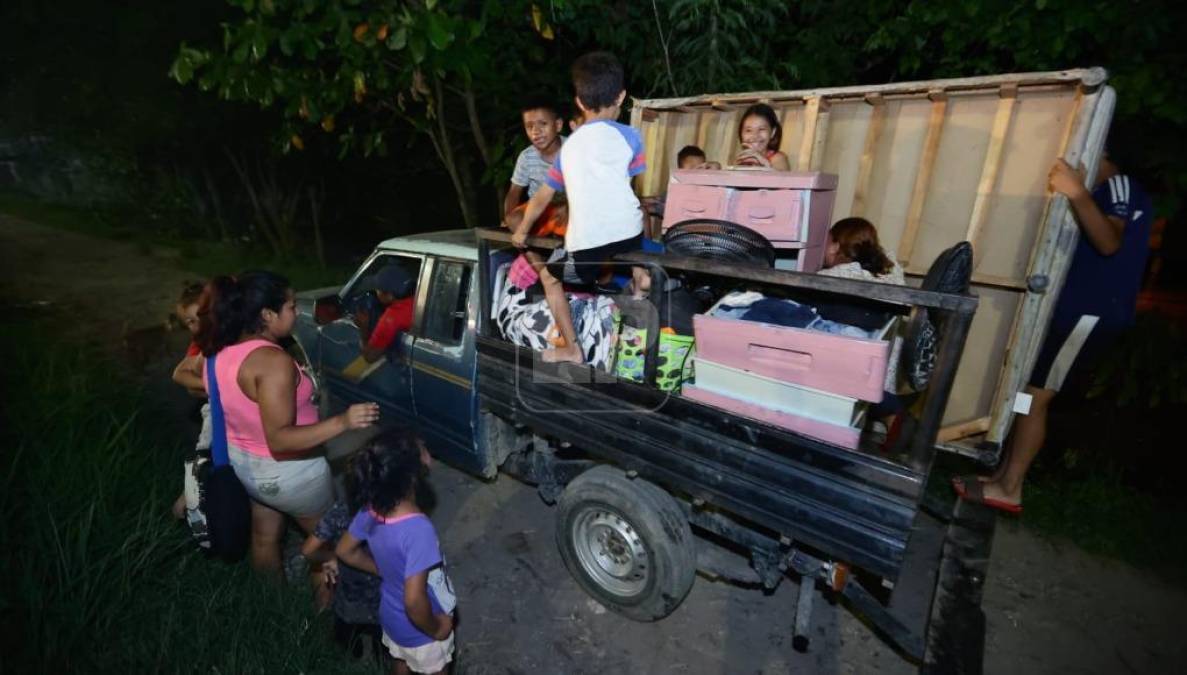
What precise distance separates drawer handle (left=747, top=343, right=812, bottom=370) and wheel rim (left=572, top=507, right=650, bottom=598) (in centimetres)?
118

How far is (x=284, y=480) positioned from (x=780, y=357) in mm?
2380

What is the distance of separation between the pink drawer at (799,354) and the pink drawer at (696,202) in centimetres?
79

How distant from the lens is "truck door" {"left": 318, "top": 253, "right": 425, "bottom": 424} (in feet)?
13.4

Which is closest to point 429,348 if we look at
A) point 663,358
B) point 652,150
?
point 663,358

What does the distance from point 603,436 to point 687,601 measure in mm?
1276

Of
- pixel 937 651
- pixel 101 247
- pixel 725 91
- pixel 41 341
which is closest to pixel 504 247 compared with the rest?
pixel 937 651

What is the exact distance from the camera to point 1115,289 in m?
3.30

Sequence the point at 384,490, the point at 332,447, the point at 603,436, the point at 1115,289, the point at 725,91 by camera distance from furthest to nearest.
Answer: the point at 725,91 < the point at 332,447 < the point at 1115,289 < the point at 603,436 < the point at 384,490

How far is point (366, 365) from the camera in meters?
4.31

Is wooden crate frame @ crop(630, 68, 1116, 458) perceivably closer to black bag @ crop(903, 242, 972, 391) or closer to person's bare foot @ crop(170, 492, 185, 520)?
black bag @ crop(903, 242, 972, 391)

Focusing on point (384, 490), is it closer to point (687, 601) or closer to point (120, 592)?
point (120, 592)

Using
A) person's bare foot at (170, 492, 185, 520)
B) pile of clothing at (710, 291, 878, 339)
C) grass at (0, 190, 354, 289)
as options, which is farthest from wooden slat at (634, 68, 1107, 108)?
grass at (0, 190, 354, 289)

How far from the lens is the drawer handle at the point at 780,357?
223 centimetres

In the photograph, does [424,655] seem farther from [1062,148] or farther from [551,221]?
[1062,148]
